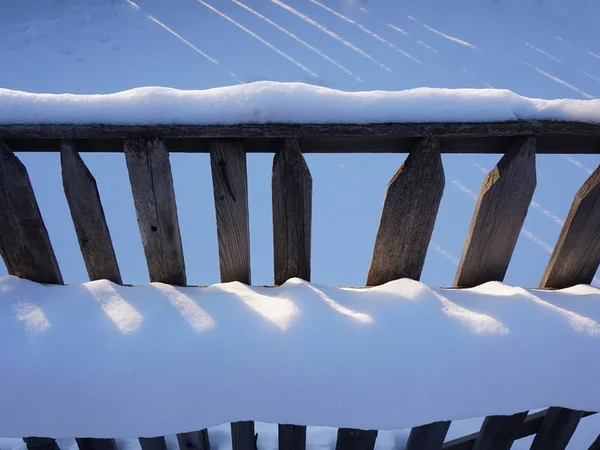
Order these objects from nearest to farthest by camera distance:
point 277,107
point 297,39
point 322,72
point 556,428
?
point 277,107 → point 556,428 → point 322,72 → point 297,39

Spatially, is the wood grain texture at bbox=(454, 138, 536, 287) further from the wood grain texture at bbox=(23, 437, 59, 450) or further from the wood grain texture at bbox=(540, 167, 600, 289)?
the wood grain texture at bbox=(23, 437, 59, 450)

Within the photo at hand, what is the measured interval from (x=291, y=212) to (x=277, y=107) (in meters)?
0.29

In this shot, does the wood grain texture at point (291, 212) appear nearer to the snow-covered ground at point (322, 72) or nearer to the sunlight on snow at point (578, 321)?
the sunlight on snow at point (578, 321)

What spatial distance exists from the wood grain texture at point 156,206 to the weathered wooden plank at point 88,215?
0.36ft

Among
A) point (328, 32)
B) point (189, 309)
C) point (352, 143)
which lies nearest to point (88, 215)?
point (189, 309)

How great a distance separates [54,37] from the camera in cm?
389

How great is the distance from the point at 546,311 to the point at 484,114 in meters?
0.56

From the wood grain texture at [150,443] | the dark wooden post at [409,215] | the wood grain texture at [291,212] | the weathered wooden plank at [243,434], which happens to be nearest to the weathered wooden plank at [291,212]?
the wood grain texture at [291,212]

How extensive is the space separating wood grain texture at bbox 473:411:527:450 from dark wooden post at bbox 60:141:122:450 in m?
1.35

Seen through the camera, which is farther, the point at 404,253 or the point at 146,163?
the point at 404,253

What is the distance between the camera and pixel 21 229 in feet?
3.67

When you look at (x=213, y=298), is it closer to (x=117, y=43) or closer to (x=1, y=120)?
(x=1, y=120)

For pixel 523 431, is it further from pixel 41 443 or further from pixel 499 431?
pixel 41 443

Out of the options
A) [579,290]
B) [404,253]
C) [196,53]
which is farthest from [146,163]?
[196,53]
